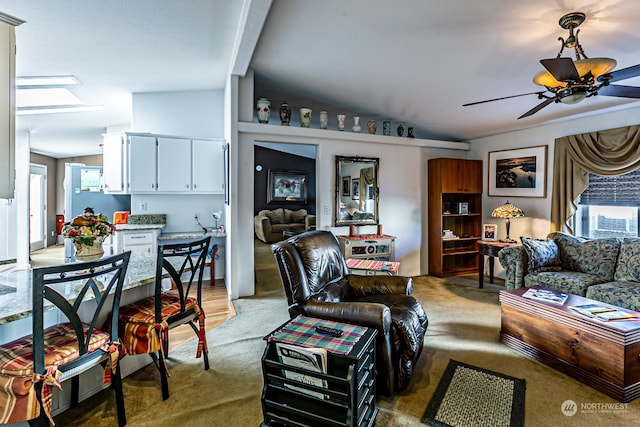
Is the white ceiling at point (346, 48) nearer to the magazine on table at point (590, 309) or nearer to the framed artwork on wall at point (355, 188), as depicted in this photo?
the framed artwork on wall at point (355, 188)

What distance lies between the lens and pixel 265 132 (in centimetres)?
411

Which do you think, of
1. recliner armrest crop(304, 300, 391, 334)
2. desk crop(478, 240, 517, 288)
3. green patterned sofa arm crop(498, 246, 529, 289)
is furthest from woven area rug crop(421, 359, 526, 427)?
desk crop(478, 240, 517, 288)

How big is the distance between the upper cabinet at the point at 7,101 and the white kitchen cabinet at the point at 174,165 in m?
2.82

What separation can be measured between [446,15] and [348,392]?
2.71 m

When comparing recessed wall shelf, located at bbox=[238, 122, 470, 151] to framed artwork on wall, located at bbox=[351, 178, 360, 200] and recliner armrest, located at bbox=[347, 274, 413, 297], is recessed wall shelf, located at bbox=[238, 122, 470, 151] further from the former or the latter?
recliner armrest, located at bbox=[347, 274, 413, 297]

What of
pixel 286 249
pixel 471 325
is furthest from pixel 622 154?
Answer: pixel 286 249

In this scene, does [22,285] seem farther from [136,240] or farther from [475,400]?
[475,400]

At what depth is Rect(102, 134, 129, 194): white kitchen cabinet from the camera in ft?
14.2

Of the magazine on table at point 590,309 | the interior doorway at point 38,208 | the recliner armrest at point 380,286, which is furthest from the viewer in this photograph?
the interior doorway at point 38,208

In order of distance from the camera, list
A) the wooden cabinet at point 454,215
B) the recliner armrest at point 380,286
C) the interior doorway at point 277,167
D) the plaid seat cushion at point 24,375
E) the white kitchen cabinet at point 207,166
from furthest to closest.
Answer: the interior doorway at point 277,167
the wooden cabinet at point 454,215
the white kitchen cabinet at point 207,166
the recliner armrest at point 380,286
the plaid seat cushion at point 24,375

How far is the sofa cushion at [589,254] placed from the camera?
346 centimetres

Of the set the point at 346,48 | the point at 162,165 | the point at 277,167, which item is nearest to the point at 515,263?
the point at 346,48

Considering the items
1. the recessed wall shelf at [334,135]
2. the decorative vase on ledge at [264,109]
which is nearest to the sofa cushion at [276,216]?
the recessed wall shelf at [334,135]

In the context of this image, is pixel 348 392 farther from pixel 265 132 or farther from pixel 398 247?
pixel 398 247
